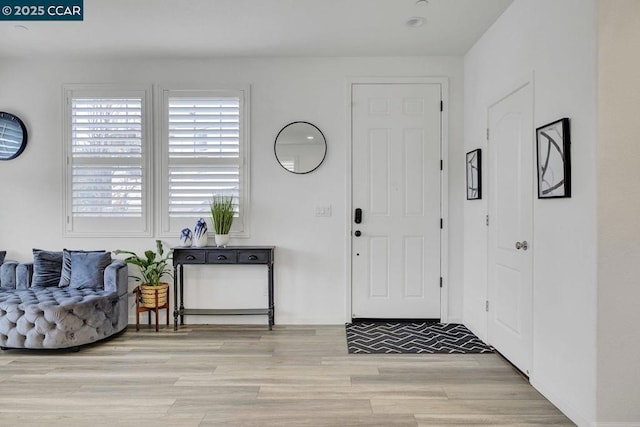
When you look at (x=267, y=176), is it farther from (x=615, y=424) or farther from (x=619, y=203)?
(x=615, y=424)

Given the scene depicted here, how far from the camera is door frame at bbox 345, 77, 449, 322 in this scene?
4203mm

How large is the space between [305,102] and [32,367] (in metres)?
3.24

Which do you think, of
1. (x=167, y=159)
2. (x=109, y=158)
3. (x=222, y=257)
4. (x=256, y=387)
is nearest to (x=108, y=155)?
(x=109, y=158)

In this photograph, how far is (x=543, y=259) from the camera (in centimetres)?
262

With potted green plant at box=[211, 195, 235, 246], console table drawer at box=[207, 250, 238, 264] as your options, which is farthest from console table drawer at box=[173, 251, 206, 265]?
potted green plant at box=[211, 195, 235, 246]

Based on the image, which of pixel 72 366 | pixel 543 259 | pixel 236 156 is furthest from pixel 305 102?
pixel 72 366

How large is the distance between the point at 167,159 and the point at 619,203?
377 cm

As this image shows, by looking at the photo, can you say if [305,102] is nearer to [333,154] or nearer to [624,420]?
[333,154]

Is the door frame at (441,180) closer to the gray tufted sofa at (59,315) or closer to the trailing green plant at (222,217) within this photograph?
the trailing green plant at (222,217)

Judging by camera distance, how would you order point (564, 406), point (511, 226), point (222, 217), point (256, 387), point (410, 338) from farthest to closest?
1. point (222, 217)
2. point (410, 338)
3. point (511, 226)
4. point (256, 387)
5. point (564, 406)

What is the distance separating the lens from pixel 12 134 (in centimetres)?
424

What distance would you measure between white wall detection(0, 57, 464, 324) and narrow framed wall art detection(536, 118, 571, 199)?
1.58 metres

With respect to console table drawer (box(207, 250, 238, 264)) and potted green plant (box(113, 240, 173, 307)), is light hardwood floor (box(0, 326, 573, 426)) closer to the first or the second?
potted green plant (box(113, 240, 173, 307))

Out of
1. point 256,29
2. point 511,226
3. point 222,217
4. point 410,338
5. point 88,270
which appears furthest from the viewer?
point 222,217
